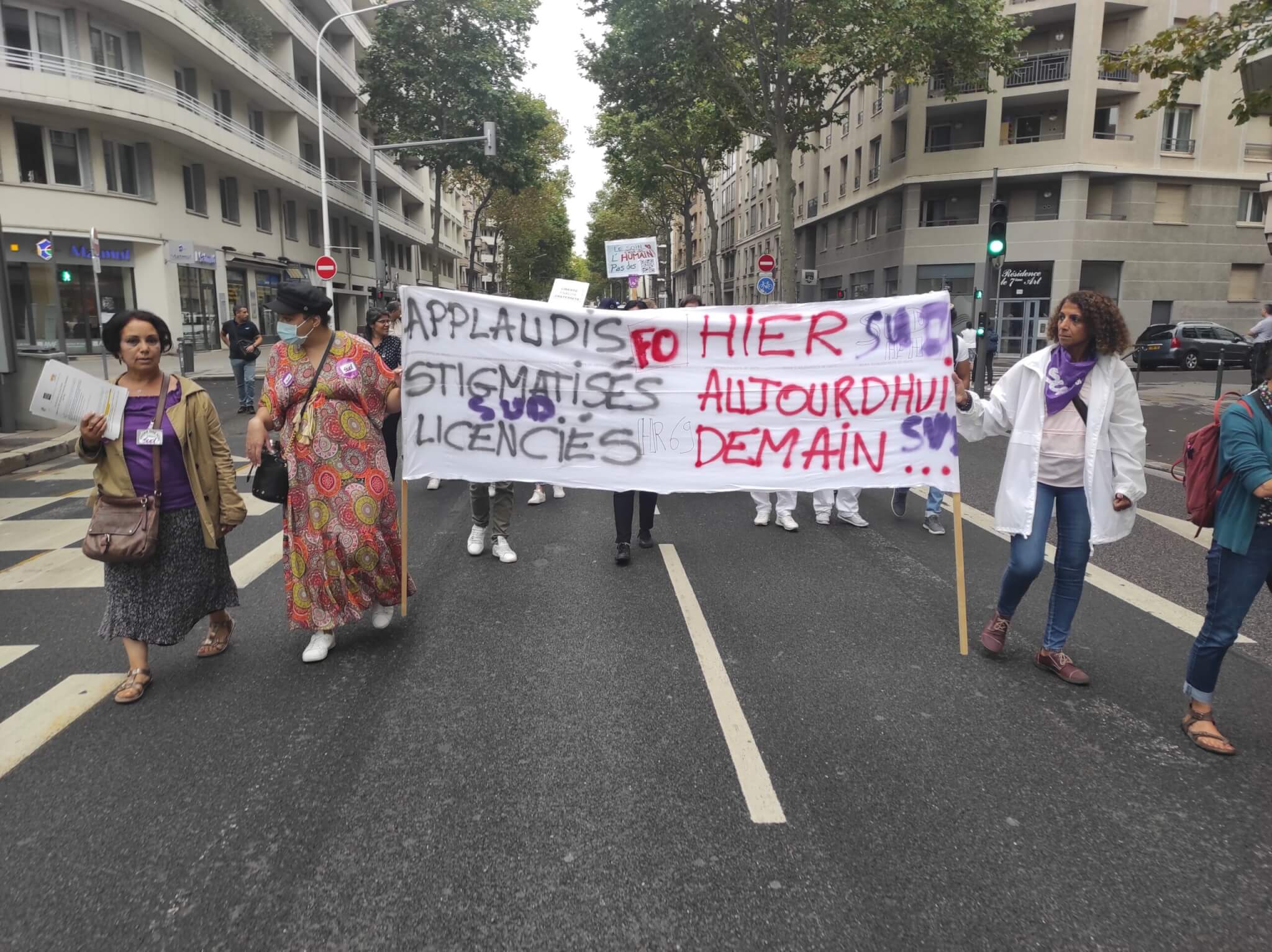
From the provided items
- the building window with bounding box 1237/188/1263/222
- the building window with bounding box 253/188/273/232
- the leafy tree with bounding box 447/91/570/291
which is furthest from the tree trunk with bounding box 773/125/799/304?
the building window with bounding box 1237/188/1263/222

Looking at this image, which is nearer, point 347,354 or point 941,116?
point 347,354

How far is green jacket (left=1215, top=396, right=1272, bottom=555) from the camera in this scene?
10.6 feet

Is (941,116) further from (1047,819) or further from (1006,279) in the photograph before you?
(1047,819)

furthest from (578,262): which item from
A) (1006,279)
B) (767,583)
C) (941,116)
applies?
(767,583)

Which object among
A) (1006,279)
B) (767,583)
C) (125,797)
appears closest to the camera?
(125,797)

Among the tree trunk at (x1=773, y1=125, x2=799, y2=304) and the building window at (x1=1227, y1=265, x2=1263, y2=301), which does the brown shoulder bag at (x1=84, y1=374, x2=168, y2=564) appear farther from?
the building window at (x1=1227, y1=265, x2=1263, y2=301)

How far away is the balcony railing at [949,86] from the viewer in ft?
96.3

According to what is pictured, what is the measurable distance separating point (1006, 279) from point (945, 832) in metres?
28.8

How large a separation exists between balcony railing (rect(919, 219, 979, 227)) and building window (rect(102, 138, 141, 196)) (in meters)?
28.3

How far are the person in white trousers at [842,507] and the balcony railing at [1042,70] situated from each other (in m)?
31.4

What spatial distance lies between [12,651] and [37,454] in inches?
314

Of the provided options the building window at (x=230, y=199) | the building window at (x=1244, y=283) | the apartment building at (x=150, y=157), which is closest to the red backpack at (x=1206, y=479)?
the apartment building at (x=150, y=157)

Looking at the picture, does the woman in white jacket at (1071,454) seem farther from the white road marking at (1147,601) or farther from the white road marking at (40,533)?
the white road marking at (40,533)

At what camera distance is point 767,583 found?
572 centimetres
